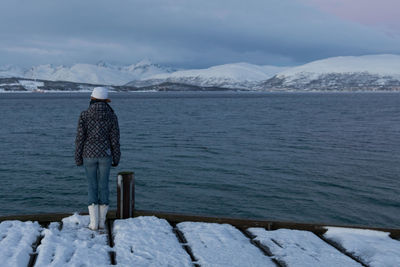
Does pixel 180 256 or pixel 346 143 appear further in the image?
pixel 346 143

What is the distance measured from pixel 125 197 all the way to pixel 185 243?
2253 mm

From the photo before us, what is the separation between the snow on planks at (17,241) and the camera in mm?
6594

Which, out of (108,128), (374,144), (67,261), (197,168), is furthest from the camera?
(374,144)

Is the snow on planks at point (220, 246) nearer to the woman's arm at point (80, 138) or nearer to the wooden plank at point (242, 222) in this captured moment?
the wooden plank at point (242, 222)

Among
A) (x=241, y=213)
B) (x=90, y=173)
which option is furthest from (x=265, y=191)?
(x=90, y=173)

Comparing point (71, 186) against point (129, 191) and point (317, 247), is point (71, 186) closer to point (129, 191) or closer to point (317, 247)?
point (129, 191)

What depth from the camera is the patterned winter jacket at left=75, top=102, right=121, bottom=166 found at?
823 cm

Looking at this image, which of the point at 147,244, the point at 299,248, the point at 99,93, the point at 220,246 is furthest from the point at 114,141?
the point at 299,248

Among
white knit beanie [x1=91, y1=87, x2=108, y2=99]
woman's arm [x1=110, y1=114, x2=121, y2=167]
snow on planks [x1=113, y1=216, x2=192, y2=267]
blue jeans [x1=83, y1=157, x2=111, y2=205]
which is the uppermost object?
white knit beanie [x1=91, y1=87, x2=108, y2=99]

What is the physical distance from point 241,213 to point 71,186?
1023 centimetres

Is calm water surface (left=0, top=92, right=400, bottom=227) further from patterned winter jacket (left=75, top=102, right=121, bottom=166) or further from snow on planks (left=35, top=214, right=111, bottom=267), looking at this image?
patterned winter jacket (left=75, top=102, right=121, bottom=166)

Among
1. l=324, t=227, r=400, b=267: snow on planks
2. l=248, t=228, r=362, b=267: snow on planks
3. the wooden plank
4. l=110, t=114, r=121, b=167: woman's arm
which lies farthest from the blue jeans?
l=324, t=227, r=400, b=267: snow on planks

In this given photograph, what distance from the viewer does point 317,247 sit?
7746 millimetres

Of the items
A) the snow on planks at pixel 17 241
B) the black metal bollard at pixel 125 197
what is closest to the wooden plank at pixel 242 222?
the snow on planks at pixel 17 241
